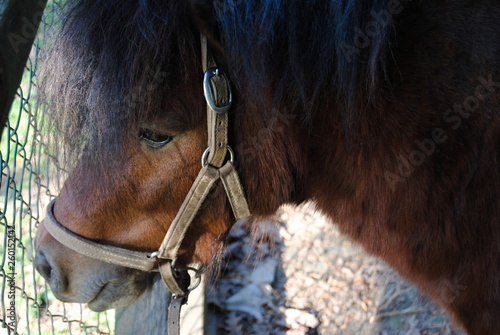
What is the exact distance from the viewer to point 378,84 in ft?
4.89

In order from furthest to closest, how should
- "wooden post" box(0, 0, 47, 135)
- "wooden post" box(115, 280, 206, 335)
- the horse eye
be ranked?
"wooden post" box(115, 280, 206, 335), the horse eye, "wooden post" box(0, 0, 47, 135)

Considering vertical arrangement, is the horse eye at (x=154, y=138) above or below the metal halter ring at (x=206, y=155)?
above

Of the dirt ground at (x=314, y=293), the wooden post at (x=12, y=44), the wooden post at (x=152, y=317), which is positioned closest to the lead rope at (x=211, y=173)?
the wooden post at (x=12, y=44)

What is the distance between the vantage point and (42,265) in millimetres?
1696

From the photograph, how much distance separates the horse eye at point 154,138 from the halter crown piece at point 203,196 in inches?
5.3

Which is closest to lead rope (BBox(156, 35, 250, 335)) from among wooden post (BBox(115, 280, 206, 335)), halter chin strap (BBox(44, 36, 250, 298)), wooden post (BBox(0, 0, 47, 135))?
halter chin strap (BBox(44, 36, 250, 298))

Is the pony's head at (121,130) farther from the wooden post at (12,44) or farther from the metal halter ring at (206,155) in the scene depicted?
the wooden post at (12,44)

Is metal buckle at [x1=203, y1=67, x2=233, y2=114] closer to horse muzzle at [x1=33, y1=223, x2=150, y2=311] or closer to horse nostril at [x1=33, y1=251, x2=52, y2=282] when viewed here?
horse muzzle at [x1=33, y1=223, x2=150, y2=311]

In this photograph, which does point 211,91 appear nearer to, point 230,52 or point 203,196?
point 230,52

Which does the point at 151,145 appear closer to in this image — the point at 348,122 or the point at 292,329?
the point at 348,122

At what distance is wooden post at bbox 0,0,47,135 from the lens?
1.04 meters

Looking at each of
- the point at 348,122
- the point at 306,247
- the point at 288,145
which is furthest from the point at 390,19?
the point at 306,247

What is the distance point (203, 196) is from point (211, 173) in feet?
0.30

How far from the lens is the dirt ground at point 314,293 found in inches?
125
